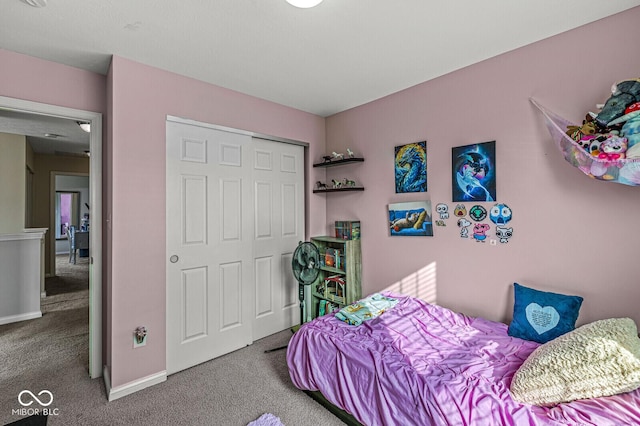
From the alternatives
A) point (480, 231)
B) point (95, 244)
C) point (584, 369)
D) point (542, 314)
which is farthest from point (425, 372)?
point (95, 244)

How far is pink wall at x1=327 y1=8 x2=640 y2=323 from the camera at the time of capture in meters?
1.80

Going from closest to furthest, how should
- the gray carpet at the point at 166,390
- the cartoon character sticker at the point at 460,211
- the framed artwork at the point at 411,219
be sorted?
the gray carpet at the point at 166,390, the cartoon character sticker at the point at 460,211, the framed artwork at the point at 411,219

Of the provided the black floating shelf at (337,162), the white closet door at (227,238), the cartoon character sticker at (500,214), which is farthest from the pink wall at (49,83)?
the cartoon character sticker at (500,214)

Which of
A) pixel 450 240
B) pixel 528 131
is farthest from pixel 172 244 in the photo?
pixel 528 131

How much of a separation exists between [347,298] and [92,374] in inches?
90.2

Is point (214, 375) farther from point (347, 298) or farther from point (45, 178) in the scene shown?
point (45, 178)

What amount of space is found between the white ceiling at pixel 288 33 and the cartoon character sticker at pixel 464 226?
126 centimetres

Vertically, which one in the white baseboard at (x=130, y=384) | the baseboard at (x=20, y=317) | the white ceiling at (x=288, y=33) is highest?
the white ceiling at (x=288, y=33)

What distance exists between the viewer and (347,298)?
10.2 feet

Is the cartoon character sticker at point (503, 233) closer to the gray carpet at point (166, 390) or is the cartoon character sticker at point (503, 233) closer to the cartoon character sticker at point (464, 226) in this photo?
the cartoon character sticker at point (464, 226)

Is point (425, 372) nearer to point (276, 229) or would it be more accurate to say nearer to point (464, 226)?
point (464, 226)

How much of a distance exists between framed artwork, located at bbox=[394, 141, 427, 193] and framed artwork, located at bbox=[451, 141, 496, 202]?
0.92 ft

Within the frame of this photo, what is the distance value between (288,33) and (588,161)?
1.97 m

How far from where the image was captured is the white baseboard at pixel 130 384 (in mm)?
2140
